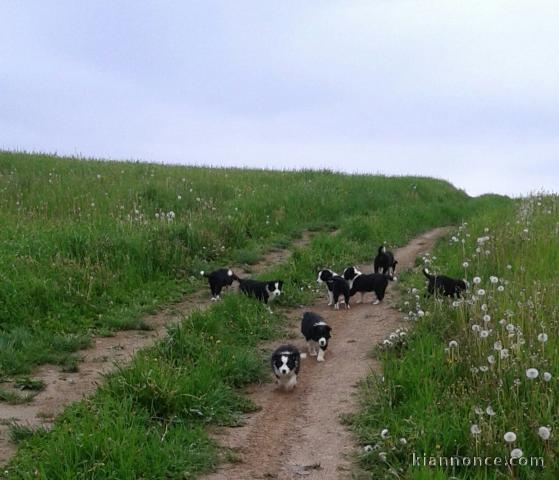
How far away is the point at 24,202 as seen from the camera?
552 inches

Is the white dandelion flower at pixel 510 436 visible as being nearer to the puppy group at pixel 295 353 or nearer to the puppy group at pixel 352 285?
the puppy group at pixel 295 353

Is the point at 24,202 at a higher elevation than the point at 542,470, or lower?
higher

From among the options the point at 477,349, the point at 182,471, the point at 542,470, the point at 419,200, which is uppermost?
the point at 419,200

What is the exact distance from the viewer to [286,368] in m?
6.86

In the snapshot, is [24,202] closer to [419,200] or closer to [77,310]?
[77,310]

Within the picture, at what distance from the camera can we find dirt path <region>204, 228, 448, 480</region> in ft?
17.2

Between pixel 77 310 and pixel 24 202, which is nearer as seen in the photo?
pixel 77 310

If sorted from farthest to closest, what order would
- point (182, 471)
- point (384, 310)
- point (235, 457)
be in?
point (384, 310)
point (235, 457)
point (182, 471)

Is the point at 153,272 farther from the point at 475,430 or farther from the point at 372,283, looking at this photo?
the point at 475,430

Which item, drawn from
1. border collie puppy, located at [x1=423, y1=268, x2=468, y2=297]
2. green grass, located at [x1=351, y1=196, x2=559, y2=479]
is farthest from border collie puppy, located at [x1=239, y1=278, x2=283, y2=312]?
border collie puppy, located at [x1=423, y1=268, x2=468, y2=297]

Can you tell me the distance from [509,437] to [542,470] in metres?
0.37

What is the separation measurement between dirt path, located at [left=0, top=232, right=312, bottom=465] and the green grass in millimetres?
2829

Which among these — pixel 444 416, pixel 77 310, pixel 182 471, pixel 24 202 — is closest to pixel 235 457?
pixel 182 471

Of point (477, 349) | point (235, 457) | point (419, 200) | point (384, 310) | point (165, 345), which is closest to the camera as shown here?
point (235, 457)
